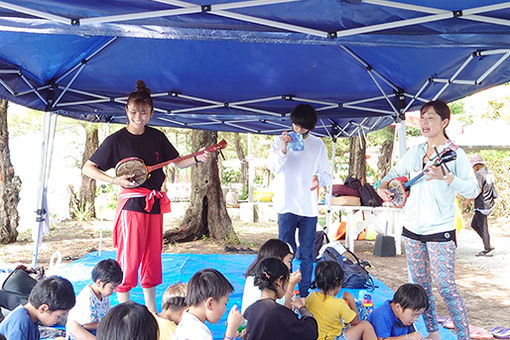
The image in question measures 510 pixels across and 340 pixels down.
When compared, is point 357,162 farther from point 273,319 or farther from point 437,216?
point 273,319

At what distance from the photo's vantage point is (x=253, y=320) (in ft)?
7.20

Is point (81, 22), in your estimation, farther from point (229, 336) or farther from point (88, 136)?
point (88, 136)

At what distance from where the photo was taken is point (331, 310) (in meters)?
2.78

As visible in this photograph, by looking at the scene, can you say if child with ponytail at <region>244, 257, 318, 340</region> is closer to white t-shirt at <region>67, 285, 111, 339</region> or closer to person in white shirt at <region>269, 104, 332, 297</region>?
white t-shirt at <region>67, 285, 111, 339</region>

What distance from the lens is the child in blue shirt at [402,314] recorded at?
273cm

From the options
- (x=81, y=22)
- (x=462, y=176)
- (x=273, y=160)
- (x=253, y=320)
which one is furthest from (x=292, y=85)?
(x=253, y=320)

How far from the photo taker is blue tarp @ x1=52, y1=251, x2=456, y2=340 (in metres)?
4.21

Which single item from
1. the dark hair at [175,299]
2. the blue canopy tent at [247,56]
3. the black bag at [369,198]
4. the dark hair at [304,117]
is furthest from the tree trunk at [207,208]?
the dark hair at [175,299]

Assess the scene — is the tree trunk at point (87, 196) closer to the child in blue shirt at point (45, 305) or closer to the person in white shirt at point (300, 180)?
the person in white shirt at point (300, 180)

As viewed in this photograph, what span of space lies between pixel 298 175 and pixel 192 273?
7.35 feet

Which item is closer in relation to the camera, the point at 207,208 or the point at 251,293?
the point at 251,293

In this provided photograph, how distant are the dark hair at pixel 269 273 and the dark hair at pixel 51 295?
2.91 feet

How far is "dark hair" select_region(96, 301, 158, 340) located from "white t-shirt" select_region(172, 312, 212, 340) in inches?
14.9

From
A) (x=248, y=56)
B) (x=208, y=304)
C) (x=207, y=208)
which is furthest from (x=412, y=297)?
(x=207, y=208)
